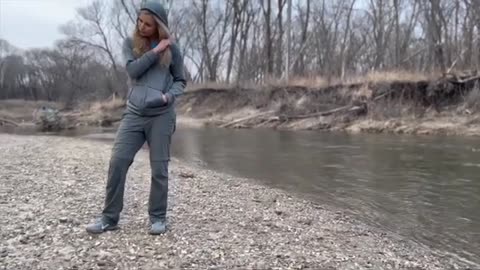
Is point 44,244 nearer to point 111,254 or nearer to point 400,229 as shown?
point 111,254

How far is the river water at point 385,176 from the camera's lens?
6.53 m

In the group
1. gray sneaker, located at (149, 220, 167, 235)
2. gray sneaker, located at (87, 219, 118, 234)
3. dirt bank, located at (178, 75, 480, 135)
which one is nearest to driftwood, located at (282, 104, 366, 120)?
dirt bank, located at (178, 75, 480, 135)

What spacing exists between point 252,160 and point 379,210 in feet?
22.4

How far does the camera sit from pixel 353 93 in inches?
1152

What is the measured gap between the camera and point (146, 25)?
4.45m

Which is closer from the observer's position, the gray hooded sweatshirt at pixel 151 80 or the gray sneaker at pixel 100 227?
the gray hooded sweatshirt at pixel 151 80

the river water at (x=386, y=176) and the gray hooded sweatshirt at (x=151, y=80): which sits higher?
the gray hooded sweatshirt at (x=151, y=80)

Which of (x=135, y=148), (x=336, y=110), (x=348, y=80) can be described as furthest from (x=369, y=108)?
(x=135, y=148)

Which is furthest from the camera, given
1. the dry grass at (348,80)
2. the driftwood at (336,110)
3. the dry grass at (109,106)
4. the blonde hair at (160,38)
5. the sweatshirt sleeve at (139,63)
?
the dry grass at (109,106)

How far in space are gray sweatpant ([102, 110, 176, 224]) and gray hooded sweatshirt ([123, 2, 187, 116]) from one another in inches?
3.3

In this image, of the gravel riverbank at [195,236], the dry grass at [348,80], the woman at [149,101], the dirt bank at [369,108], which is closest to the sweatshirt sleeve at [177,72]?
the woman at [149,101]

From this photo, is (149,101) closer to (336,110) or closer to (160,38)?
(160,38)

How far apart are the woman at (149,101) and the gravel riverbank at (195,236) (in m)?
0.42

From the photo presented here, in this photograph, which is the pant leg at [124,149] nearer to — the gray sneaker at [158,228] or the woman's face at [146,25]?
the gray sneaker at [158,228]
